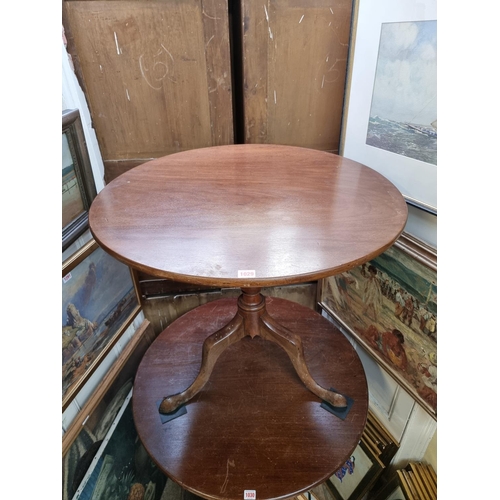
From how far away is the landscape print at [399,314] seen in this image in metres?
1.07

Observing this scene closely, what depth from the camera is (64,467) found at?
3.28 feet

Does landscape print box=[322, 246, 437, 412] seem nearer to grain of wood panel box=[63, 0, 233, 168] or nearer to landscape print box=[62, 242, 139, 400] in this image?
grain of wood panel box=[63, 0, 233, 168]

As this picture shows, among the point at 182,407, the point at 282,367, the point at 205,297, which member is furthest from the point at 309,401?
the point at 205,297

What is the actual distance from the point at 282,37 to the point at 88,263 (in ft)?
3.17

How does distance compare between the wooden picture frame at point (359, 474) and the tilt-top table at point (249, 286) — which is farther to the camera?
the wooden picture frame at point (359, 474)

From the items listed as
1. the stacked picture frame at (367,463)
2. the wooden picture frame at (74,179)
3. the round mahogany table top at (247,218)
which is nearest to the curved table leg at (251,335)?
the round mahogany table top at (247,218)

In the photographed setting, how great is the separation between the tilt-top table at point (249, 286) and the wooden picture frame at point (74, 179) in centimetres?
21

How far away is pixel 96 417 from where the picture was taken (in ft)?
3.87

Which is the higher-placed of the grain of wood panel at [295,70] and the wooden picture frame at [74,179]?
the grain of wood panel at [295,70]

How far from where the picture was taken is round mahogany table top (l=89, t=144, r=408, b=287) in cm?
63

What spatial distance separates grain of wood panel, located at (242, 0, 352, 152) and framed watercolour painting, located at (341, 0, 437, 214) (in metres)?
0.07

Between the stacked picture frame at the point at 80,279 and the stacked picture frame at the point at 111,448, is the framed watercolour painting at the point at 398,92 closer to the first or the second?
the stacked picture frame at the point at 80,279

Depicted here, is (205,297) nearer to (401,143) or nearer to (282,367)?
(282,367)

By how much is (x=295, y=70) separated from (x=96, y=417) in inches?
52.8
